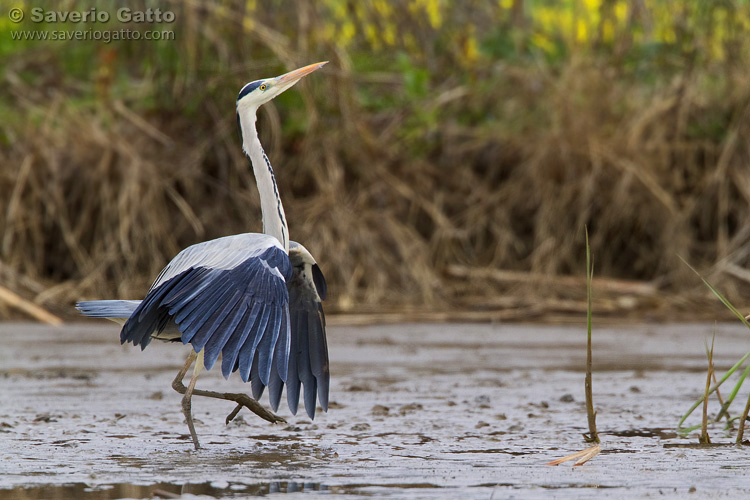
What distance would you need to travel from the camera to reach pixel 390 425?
5.09 meters

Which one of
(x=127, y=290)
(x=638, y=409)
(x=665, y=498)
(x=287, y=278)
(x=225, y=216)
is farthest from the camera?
(x=225, y=216)

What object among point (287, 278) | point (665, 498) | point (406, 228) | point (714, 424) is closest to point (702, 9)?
point (406, 228)

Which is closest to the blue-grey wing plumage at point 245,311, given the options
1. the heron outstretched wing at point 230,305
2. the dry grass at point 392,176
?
the heron outstretched wing at point 230,305

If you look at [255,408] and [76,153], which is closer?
[255,408]

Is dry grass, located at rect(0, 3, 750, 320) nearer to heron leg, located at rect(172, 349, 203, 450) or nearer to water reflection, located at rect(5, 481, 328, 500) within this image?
heron leg, located at rect(172, 349, 203, 450)

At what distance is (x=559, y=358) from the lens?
7.57 m

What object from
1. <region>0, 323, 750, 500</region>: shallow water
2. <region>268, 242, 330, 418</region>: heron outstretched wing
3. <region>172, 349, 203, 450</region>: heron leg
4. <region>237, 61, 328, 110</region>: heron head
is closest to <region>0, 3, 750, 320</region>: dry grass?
<region>0, 323, 750, 500</region>: shallow water

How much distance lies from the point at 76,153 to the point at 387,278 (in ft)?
9.51

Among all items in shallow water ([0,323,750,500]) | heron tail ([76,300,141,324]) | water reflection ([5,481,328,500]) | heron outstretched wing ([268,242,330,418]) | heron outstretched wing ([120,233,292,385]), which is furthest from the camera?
heron tail ([76,300,141,324])

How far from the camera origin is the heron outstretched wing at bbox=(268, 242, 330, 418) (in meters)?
5.05

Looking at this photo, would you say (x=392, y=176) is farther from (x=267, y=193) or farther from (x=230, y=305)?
(x=230, y=305)

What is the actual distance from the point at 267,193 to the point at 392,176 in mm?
5248

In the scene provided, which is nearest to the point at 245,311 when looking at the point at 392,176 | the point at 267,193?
the point at 267,193

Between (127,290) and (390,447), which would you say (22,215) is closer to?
(127,290)
